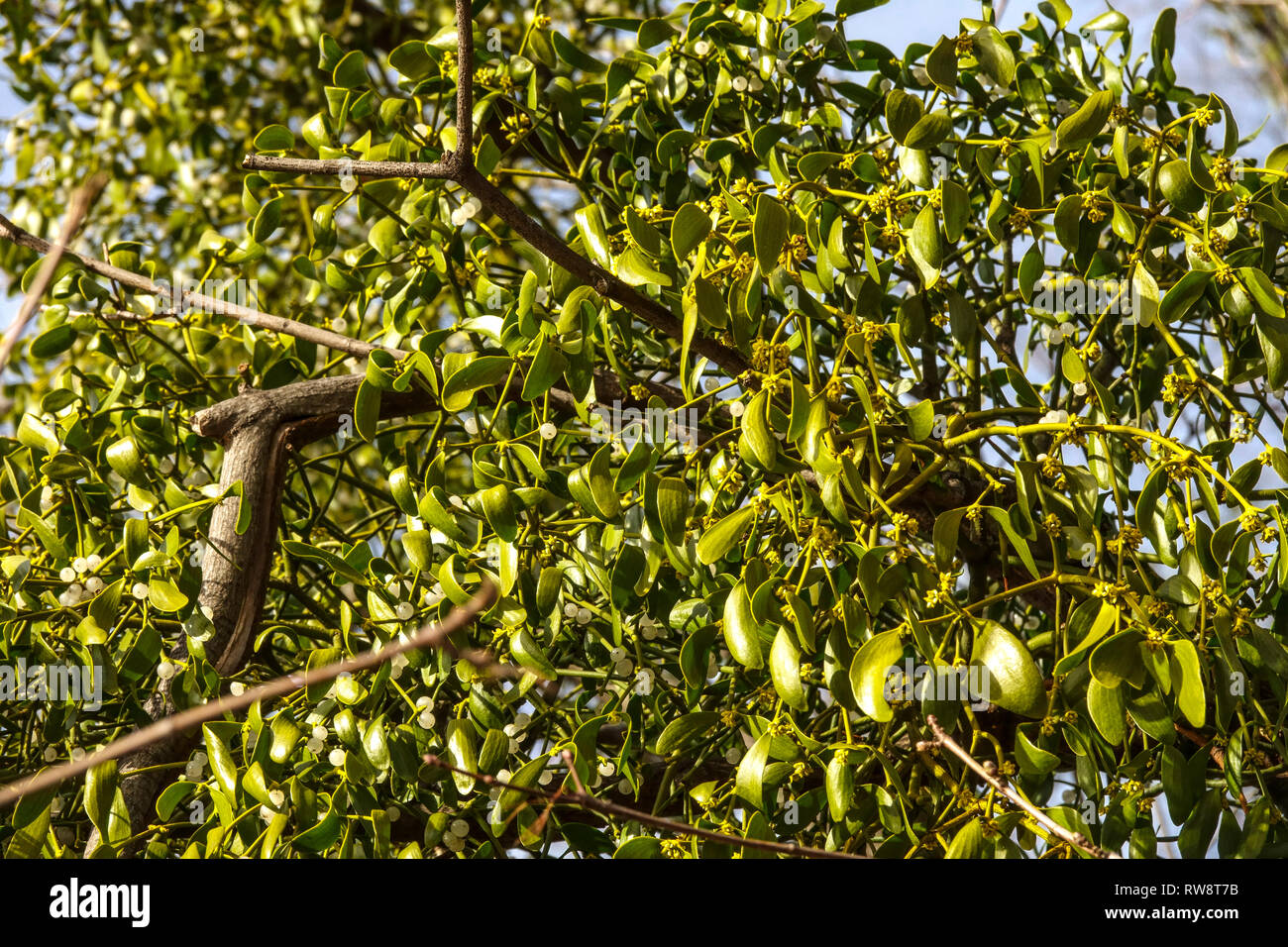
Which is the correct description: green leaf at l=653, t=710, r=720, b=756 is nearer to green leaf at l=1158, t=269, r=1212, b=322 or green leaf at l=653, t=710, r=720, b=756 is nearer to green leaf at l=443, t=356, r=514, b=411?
green leaf at l=443, t=356, r=514, b=411

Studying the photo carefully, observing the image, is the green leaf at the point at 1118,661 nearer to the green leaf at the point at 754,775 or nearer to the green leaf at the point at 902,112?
the green leaf at the point at 754,775

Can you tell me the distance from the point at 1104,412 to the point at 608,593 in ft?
0.92

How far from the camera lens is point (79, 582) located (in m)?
0.68

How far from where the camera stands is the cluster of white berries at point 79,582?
0.66 metres

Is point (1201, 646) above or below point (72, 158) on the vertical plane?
below

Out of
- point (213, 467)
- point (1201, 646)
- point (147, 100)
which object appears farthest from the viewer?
point (147, 100)

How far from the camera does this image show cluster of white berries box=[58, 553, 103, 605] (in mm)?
663

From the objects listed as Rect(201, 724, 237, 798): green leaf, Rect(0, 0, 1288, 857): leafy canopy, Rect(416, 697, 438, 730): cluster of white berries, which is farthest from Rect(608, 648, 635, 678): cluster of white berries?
Rect(201, 724, 237, 798): green leaf

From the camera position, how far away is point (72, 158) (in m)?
1.55

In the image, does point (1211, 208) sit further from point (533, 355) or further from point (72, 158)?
point (72, 158)

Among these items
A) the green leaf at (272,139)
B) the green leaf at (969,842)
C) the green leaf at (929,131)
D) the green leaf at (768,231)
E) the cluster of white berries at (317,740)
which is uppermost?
the green leaf at (272,139)

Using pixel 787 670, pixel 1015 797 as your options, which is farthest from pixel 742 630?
pixel 1015 797

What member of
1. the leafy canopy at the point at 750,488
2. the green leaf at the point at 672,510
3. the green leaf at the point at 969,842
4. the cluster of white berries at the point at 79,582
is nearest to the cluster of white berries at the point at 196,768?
the leafy canopy at the point at 750,488
